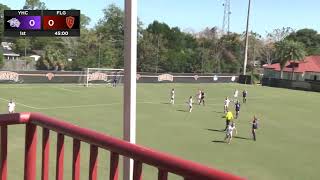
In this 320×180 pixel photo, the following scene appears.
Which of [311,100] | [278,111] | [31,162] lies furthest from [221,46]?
[31,162]

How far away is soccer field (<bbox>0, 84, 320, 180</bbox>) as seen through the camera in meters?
22.3

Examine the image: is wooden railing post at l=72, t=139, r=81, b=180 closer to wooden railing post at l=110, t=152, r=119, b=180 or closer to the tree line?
wooden railing post at l=110, t=152, r=119, b=180

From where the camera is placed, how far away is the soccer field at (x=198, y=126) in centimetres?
2231

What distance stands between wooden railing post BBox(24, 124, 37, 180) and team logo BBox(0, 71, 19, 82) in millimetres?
56520

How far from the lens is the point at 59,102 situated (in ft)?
151

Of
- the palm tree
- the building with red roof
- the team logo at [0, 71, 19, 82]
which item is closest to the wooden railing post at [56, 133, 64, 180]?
the team logo at [0, 71, 19, 82]

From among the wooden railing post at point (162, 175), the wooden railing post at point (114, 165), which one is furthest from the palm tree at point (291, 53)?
→ the wooden railing post at point (162, 175)

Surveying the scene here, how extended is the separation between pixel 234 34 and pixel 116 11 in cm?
3367

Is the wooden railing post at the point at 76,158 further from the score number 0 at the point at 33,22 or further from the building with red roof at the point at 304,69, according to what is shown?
the building with red roof at the point at 304,69

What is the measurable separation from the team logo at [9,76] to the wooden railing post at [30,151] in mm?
56520

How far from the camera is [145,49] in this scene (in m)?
90.1

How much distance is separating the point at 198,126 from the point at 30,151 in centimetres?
3082

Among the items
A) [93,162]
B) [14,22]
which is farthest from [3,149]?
[14,22]

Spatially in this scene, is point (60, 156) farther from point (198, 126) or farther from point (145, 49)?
point (145, 49)
